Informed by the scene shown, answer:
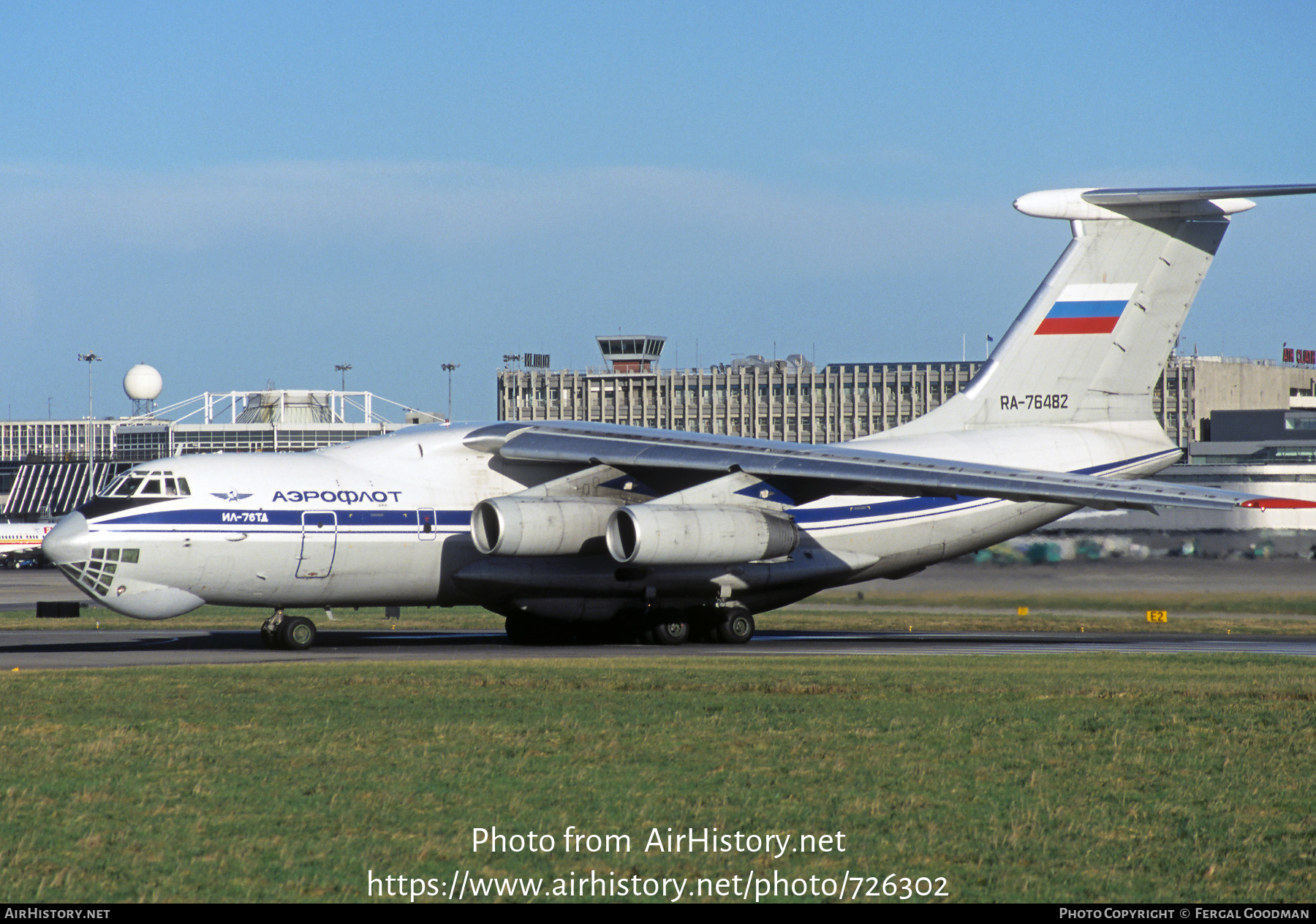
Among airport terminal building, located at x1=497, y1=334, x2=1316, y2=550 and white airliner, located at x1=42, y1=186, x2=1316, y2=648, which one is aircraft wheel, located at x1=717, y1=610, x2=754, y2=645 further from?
airport terminal building, located at x1=497, y1=334, x2=1316, y2=550

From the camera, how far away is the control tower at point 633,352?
113 metres

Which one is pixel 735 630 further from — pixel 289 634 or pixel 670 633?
pixel 289 634

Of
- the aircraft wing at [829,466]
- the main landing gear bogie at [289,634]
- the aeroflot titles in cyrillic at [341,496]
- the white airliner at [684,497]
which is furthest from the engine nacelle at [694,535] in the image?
the main landing gear bogie at [289,634]

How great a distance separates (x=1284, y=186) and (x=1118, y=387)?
471 cm

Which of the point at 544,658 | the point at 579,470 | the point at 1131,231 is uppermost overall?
the point at 1131,231

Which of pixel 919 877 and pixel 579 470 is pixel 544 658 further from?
pixel 919 877

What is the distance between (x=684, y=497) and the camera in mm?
23531

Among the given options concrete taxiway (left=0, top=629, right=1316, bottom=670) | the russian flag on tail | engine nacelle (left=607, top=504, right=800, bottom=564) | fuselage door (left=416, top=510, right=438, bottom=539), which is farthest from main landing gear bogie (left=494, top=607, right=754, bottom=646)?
the russian flag on tail

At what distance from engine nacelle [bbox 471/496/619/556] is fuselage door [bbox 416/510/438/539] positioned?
0.60m

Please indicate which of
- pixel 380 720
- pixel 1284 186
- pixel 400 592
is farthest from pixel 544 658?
pixel 1284 186

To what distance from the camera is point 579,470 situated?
80.3ft

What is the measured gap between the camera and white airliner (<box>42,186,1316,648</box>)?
21.8 metres

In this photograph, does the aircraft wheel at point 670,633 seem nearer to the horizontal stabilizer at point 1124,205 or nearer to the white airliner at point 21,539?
the horizontal stabilizer at point 1124,205

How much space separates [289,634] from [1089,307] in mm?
15139
